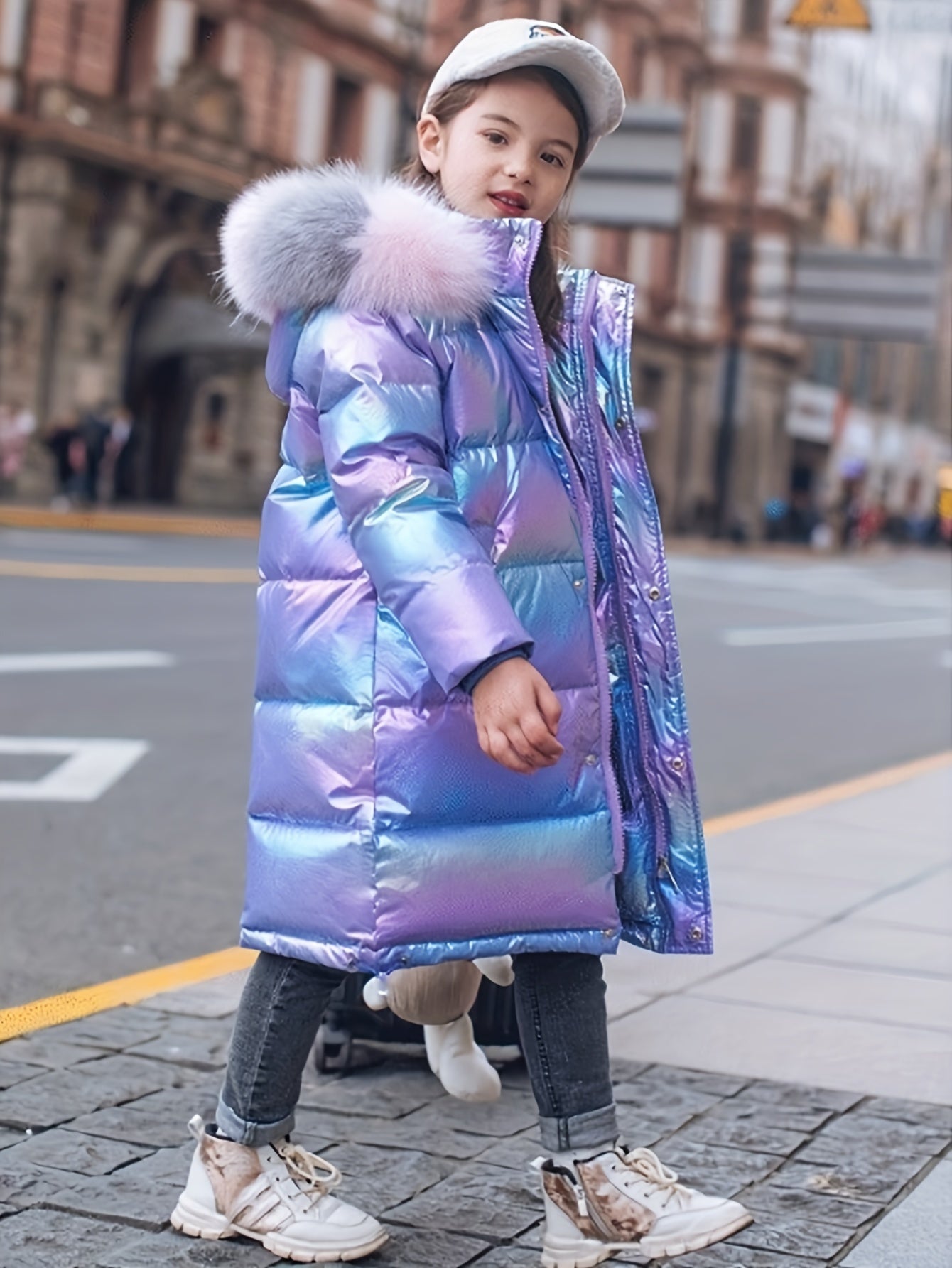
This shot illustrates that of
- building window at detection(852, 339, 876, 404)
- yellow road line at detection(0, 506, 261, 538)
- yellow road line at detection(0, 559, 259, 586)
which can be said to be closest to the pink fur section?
yellow road line at detection(0, 559, 259, 586)

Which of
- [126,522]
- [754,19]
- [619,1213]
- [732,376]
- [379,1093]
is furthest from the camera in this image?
[754,19]

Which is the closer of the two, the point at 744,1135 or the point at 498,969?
the point at 498,969

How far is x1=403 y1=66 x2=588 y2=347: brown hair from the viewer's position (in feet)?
9.39

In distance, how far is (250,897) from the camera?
9.14 feet

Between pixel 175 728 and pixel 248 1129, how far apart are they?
19.1 ft

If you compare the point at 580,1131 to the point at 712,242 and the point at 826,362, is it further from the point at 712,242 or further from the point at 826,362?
the point at 826,362

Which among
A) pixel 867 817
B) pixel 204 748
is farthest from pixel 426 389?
pixel 204 748

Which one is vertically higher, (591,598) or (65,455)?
(65,455)

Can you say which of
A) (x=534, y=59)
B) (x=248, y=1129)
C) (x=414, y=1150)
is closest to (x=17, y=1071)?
(x=414, y=1150)

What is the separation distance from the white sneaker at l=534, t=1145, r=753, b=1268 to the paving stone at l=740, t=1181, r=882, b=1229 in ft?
0.50

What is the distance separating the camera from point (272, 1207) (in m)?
2.82

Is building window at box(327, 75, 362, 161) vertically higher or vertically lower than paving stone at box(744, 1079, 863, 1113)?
higher

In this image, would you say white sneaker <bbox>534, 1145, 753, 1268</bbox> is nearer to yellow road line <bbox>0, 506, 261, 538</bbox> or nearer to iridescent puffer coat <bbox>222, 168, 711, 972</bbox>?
iridescent puffer coat <bbox>222, 168, 711, 972</bbox>

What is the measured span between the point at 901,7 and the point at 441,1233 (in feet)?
35.4
